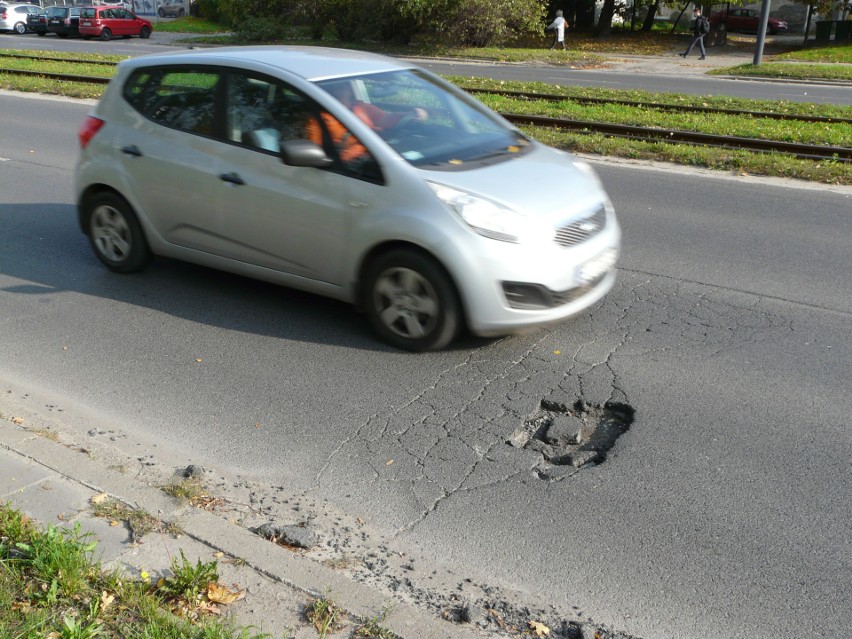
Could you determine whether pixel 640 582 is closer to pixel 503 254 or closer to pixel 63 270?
pixel 503 254

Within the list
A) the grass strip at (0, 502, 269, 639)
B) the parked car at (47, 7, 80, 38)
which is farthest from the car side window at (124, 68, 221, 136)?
the parked car at (47, 7, 80, 38)

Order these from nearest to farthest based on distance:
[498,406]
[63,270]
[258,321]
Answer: [498,406]
[258,321]
[63,270]

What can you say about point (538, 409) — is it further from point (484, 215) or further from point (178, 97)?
point (178, 97)

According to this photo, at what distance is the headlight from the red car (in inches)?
1667

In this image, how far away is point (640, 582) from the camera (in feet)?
11.9

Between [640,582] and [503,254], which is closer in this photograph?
[640,582]

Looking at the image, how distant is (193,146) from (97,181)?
45.1 inches

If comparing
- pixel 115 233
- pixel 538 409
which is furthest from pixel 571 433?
pixel 115 233

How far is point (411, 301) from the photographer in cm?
571

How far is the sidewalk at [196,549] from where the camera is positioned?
3.18 metres

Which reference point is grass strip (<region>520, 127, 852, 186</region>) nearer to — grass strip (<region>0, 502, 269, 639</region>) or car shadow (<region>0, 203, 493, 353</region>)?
car shadow (<region>0, 203, 493, 353</region>)

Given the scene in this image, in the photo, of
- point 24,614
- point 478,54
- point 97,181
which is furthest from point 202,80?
point 478,54

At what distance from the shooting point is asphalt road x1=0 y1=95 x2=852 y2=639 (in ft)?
12.2

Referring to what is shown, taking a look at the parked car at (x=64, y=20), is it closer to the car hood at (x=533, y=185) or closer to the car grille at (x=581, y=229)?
the car hood at (x=533, y=185)
